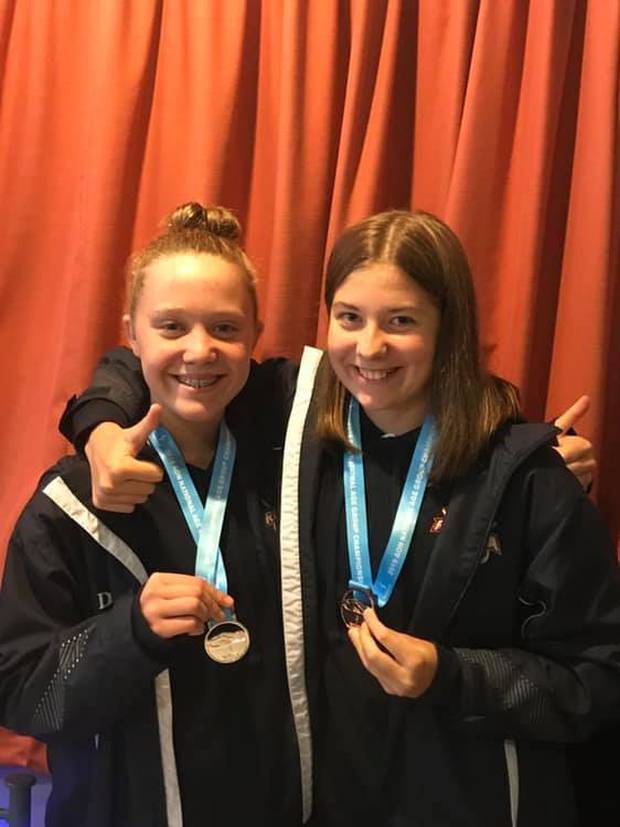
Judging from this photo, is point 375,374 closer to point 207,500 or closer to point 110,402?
point 207,500

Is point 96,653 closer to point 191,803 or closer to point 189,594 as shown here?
point 189,594

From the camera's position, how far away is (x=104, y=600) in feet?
4.15

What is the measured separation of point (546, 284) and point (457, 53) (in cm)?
47

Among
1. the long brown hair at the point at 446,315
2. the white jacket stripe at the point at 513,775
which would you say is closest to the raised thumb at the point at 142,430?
the long brown hair at the point at 446,315

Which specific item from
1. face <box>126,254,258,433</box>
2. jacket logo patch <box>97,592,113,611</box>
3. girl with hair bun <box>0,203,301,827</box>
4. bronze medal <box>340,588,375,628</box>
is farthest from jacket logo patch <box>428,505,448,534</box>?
jacket logo patch <box>97,592,113,611</box>

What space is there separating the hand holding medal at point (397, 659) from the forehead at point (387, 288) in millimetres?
447

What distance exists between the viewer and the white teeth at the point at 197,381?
129 cm

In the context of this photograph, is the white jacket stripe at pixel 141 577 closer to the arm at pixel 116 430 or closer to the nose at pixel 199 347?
the arm at pixel 116 430

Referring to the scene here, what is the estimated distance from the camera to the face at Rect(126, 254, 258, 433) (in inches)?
50.6

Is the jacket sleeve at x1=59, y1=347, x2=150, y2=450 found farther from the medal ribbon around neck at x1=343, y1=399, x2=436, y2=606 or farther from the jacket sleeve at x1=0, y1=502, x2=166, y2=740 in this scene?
the medal ribbon around neck at x1=343, y1=399, x2=436, y2=606

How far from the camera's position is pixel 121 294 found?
1.80 metres

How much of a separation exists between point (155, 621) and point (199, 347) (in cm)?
39

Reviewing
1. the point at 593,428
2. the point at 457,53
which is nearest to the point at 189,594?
the point at 593,428

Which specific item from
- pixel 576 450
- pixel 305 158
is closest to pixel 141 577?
pixel 576 450
